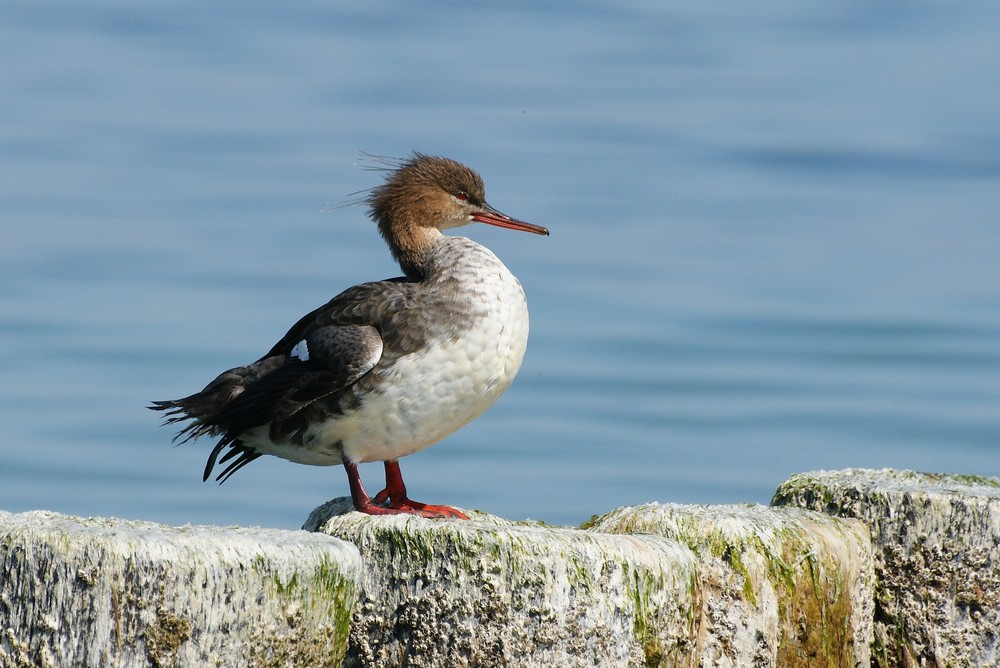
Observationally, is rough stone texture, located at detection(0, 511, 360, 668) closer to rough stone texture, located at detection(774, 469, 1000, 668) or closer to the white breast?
the white breast

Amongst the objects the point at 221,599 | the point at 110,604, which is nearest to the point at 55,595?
the point at 110,604

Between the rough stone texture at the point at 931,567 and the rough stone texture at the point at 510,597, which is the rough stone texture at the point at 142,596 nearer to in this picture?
the rough stone texture at the point at 510,597

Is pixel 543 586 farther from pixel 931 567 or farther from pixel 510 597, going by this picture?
pixel 931 567

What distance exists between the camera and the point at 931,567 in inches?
198

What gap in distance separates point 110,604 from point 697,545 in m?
1.90

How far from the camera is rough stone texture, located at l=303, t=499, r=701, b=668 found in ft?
14.0

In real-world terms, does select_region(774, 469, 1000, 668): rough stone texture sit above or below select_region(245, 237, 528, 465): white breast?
below

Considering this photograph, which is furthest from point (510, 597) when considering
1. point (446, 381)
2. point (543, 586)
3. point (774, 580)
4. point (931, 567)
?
point (931, 567)

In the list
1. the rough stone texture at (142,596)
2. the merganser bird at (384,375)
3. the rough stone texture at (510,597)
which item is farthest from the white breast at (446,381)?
the rough stone texture at (142,596)

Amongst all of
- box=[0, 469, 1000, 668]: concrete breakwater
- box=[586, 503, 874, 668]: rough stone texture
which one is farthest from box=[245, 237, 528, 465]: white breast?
box=[586, 503, 874, 668]: rough stone texture

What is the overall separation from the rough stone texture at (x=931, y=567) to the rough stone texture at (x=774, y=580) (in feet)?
0.40

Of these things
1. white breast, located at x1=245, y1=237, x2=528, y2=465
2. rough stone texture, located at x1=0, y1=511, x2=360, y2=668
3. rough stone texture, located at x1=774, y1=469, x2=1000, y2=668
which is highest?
white breast, located at x1=245, y1=237, x2=528, y2=465

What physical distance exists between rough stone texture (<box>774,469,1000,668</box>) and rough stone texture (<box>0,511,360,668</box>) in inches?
85.9

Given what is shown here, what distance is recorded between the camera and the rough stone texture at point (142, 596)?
3740 mm
